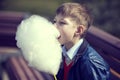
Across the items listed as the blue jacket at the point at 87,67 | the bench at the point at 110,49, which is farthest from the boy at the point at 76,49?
the bench at the point at 110,49

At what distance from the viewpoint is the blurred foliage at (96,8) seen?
10.3 m

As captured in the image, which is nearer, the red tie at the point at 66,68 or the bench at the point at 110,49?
the red tie at the point at 66,68

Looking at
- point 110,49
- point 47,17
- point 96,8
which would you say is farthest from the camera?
point 96,8

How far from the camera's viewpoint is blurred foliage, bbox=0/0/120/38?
10273 millimetres

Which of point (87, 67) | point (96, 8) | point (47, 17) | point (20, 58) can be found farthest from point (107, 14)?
point (87, 67)

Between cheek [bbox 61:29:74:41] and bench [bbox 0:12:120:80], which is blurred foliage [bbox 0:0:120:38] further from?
cheek [bbox 61:29:74:41]

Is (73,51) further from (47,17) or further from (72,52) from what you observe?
(47,17)

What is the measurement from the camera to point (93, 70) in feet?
7.88

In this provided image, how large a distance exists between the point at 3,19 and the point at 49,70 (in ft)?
12.8

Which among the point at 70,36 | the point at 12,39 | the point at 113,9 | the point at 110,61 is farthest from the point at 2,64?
the point at 113,9

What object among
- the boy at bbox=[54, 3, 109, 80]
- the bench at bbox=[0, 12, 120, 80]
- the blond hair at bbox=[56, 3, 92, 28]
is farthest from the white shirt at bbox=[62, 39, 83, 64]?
the bench at bbox=[0, 12, 120, 80]

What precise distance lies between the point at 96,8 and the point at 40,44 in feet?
30.2

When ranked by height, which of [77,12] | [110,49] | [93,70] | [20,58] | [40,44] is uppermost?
[77,12]

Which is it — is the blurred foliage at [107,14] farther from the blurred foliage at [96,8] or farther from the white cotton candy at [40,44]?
the white cotton candy at [40,44]
